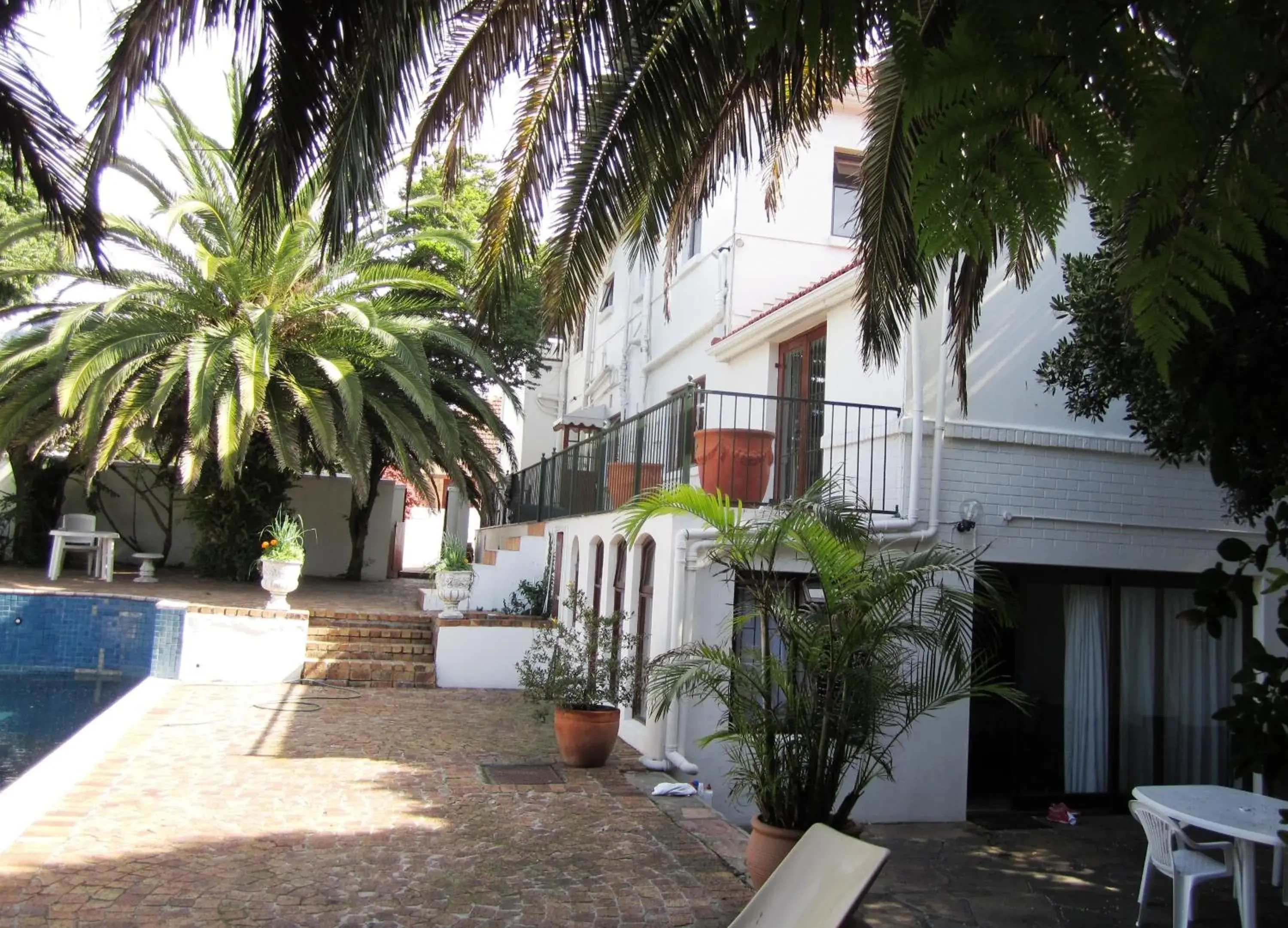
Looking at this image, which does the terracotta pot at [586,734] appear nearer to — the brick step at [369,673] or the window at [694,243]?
the brick step at [369,673]

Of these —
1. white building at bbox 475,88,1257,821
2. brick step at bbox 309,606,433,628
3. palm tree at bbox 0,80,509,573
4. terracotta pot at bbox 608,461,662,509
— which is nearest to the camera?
white building at bbox 475,88,1257,821

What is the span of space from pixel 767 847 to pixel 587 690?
139 inches

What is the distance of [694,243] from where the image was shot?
1656 cm

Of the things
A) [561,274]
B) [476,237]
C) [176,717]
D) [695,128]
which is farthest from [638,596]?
[476,237]

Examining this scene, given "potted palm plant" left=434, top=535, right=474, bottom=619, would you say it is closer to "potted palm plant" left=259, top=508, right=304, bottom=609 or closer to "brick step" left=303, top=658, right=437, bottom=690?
"brick step" left=303, top=658, right=437, bottom=690

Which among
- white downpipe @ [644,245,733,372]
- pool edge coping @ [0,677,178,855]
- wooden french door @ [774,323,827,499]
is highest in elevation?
white downpipe @ [644,245,733,372]

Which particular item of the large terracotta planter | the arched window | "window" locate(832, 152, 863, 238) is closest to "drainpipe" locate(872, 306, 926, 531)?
the arched window

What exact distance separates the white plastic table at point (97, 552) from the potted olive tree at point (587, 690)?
34.7 feet

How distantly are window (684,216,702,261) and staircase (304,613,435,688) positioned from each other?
6939 millimetres

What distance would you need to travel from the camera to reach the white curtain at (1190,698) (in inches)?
432

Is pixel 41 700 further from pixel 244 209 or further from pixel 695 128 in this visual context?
pixel 695 128

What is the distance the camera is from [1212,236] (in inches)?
87.3

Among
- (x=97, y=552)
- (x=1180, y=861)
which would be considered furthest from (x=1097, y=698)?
(x=97, y=552)

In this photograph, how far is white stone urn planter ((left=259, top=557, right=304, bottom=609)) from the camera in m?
13.5
